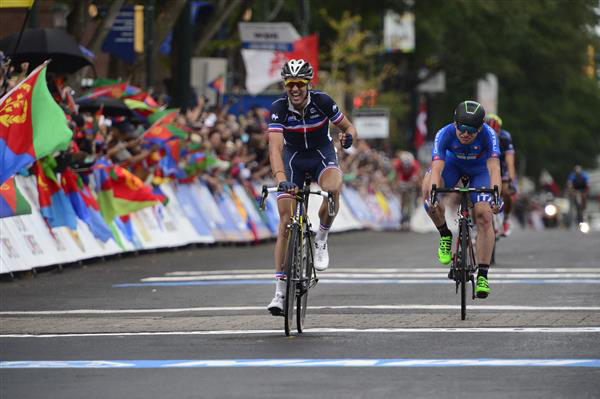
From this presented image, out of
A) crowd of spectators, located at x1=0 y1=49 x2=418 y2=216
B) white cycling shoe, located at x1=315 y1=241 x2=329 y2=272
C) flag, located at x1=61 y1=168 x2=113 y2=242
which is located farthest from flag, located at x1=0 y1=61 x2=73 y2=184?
white cycling shoe, located at x1=315 y1=241 x2=329 y2=272

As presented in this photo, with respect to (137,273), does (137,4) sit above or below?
above

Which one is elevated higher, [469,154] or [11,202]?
[469,154]

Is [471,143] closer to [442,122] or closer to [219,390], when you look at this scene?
[219,390]

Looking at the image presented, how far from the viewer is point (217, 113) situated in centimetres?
2880

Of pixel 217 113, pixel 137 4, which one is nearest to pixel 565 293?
pixel 217 113

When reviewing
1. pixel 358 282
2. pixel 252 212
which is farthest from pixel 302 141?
pixel 252 212

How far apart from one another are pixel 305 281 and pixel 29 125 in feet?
18.9

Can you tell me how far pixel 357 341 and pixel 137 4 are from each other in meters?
21.8

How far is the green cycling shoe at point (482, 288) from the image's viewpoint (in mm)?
14172

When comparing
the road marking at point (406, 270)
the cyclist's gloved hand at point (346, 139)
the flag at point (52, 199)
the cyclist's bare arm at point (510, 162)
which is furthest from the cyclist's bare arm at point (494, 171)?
the flag at point (52, 199)

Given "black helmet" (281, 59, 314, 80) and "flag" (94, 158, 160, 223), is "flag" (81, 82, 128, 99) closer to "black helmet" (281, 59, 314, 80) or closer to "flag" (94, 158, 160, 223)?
"flag" (94, 158, 160, 223)

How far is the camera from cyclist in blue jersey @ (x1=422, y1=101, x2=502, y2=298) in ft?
46.8

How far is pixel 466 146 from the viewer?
573 inches

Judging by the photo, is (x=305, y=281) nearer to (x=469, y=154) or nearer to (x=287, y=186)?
(x=287, y=186)
